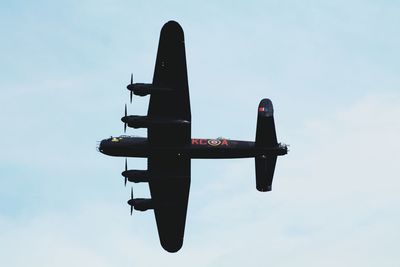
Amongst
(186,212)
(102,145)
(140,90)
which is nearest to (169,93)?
(140,90)

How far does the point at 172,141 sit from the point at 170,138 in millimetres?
242

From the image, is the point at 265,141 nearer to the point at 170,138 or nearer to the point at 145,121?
the point at 170,138

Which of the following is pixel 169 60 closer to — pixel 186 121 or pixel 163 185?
pixel 186 121

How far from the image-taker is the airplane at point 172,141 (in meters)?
47.9

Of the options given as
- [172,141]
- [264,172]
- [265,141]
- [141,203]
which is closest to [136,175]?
[141,203]

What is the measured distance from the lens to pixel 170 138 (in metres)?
49.6

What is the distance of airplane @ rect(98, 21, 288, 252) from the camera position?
47906mm

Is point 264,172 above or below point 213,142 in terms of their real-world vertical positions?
below

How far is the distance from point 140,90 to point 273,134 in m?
8.89

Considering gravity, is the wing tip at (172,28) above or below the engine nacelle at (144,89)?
above

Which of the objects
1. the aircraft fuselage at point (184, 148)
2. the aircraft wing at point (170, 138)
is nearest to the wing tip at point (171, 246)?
the aircraft wing at point (170, 138)

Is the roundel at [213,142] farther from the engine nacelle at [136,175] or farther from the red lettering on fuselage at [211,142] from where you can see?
the engine nacelle at [136,175]

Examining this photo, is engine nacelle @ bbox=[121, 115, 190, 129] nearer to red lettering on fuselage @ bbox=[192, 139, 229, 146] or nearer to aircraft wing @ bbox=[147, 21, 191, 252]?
aircraft wing @ bbox=[147, 21, 191, 252]

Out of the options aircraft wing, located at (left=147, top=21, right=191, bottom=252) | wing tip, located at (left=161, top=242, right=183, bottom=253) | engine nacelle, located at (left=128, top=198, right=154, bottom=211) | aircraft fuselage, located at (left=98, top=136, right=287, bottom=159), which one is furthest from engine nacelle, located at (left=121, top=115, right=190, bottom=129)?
wing tip, located at (left=161, top=242, right=183, bottom=253)
